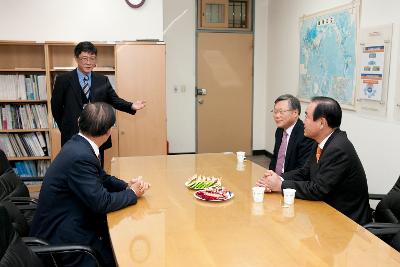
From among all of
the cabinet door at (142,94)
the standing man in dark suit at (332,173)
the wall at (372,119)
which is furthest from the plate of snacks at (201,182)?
the cabinet door at (142,94)

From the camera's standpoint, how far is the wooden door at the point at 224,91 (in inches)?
261

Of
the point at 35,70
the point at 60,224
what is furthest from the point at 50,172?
the point at 35,70

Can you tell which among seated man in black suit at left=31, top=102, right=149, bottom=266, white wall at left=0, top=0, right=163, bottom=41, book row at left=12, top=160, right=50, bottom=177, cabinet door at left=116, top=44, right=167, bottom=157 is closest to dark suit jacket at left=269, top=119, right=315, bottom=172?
seated man in black suit at left=31, top=102, right=149, bottom=266

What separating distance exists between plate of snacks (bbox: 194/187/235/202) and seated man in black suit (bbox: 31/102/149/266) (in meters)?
0.44

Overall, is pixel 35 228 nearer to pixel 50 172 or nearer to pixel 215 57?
pixel 50 172

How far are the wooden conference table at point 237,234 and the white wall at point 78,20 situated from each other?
9.76ft

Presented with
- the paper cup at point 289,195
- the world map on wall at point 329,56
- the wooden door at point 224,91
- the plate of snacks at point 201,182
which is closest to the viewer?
the paper cup at point 289,195

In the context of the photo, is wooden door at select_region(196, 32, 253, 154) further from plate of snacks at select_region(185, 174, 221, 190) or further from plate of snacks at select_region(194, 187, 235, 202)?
plate of snacks at select_region(194, 187, 235, 202)

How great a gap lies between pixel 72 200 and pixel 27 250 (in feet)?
1.32

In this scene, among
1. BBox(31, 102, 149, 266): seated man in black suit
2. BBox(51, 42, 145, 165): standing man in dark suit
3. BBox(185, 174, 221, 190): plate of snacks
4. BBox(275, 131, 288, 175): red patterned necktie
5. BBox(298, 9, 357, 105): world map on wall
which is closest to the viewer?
BBox(31, 102, 149, 266): seated man in black suit

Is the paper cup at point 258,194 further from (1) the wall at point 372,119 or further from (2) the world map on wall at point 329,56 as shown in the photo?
(2) the world map on wall at point 329,56

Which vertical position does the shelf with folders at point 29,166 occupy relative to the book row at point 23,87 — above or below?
below

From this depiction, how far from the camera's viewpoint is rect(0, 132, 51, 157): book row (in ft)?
16.0

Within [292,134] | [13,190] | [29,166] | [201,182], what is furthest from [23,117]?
[292,134]
